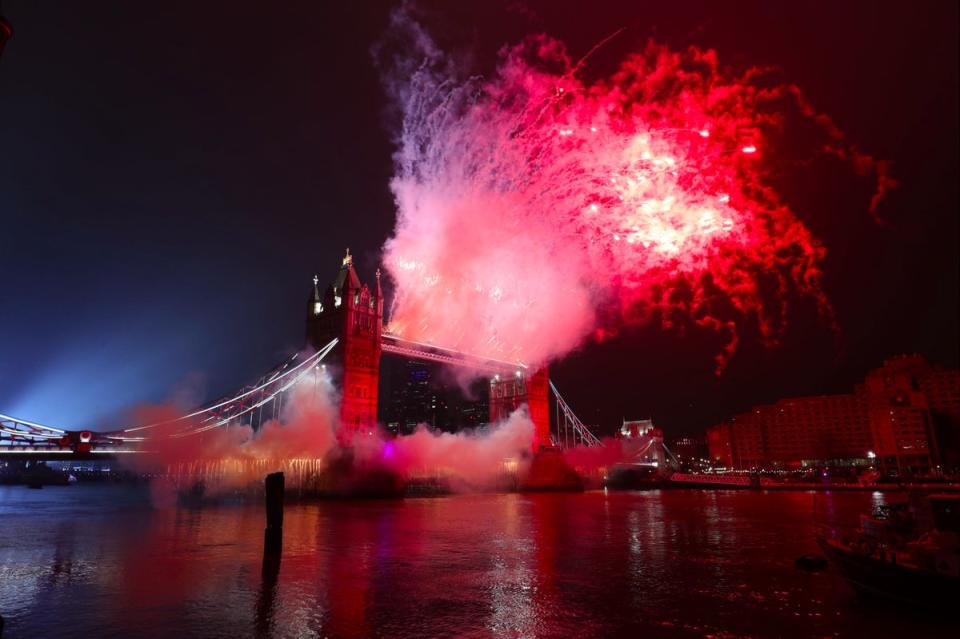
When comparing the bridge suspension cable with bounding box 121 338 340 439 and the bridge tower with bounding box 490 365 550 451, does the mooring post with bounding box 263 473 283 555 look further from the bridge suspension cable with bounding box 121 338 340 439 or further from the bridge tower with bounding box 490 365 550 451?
the bridge tower with bounding box 490 365 550 451

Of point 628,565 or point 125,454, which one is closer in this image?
point 628,565

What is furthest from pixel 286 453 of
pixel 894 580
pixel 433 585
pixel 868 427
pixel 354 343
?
pixel 868 427

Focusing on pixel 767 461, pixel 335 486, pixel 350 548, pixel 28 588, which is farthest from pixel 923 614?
pixel 767 461

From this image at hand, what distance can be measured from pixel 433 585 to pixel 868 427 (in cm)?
15949

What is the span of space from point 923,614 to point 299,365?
55775 millimetres

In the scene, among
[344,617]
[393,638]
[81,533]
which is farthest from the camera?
[81,533]

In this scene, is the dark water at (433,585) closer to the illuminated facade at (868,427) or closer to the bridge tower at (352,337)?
the bridge tower at (352,337)

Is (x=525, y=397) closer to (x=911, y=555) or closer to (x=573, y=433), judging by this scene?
(x=573, y=433)

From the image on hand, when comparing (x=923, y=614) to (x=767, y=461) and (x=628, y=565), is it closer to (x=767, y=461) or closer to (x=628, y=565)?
(x=628, y=565)

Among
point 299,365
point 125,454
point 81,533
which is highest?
point 299,365

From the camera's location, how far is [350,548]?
2350 centimetres

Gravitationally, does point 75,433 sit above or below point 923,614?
above

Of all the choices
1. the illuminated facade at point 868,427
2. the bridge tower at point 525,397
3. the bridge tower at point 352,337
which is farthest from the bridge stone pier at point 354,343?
the illuminated facade at point 868,427

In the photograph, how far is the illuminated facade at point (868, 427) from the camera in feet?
406
